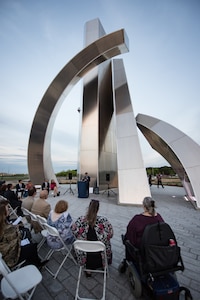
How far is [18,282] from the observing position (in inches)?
58.1

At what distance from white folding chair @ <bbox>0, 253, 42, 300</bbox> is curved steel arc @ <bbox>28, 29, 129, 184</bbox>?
1119cm

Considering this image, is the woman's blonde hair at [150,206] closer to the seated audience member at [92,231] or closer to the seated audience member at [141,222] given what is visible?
the seated audience member at [141,222]

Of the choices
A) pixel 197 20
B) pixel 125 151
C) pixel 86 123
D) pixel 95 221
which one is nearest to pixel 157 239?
pixel 95 221

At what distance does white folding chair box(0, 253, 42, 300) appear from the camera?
1327mm

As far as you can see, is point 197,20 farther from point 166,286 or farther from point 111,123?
point 166,286

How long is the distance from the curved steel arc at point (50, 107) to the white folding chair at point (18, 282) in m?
11.2

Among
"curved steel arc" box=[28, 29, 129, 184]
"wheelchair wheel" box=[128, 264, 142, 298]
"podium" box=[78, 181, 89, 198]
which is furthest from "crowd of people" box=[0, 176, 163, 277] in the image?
"curved steel arc" box=[28, 29, 129, 184]

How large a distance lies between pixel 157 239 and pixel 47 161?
12414 millimetres

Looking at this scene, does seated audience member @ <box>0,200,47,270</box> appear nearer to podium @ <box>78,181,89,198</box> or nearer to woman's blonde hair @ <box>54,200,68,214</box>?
woman's blonde hair @ <box>54,200,68,214</box>

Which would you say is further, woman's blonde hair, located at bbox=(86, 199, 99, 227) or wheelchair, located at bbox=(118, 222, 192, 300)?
woman's blonde hair, located at bbox=(86, 199, 99, 227)

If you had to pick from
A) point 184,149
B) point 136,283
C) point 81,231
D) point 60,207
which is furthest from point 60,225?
point 184,149

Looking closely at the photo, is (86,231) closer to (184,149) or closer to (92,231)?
(92,231)

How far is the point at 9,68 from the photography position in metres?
9.58

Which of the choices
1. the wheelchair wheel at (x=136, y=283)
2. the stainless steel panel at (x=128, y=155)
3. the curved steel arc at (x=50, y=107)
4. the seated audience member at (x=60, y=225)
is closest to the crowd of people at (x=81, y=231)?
the seated audience member at (x=60, y=225)
